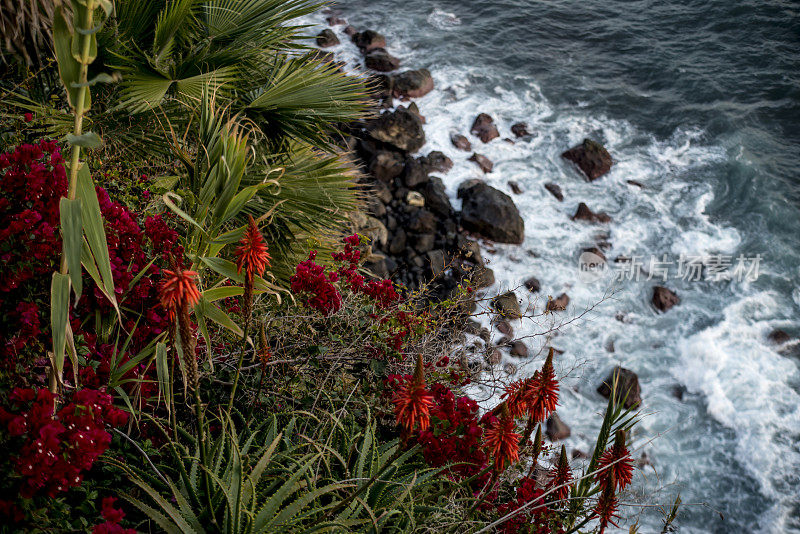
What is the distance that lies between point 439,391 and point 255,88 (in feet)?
10.4

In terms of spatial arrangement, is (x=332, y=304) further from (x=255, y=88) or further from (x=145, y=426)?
(x=255, y=88)

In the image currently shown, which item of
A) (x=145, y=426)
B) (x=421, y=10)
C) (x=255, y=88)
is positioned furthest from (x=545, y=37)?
(x=145, y=426)

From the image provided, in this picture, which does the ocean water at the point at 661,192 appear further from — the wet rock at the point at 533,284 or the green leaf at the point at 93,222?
the green leaf at the point at 93,222

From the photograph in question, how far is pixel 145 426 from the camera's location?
3.11 meters

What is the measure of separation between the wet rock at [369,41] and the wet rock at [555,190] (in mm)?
5770

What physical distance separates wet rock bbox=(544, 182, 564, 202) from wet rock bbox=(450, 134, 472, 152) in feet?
5.52

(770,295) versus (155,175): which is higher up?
(155,175)

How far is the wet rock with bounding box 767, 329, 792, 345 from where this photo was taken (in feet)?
28.6

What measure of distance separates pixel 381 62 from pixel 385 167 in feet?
13.7

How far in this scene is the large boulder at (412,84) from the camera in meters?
12.9

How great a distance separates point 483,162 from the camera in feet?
37.5

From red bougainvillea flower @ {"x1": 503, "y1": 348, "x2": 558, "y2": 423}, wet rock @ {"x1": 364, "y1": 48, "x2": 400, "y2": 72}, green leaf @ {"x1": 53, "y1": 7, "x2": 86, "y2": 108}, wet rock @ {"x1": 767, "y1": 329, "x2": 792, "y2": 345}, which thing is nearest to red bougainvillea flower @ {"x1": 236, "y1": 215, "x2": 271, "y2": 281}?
green leaf @ {"x1": 53, "y1": 7, "x2": 86, "y2": 108}

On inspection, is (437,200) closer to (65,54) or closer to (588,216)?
(588,216)

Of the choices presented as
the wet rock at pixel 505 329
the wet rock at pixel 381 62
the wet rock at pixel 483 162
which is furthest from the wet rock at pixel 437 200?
the wet rock at pixel 381 62
